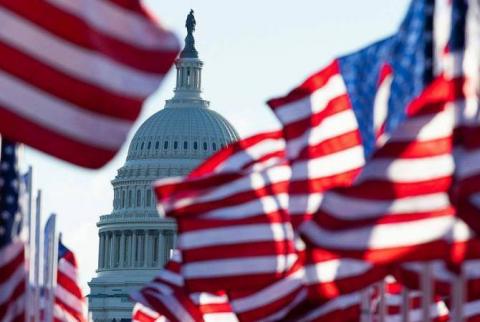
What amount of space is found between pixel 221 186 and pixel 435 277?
3458 mm

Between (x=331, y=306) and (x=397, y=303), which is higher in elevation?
(x=397, y=303)

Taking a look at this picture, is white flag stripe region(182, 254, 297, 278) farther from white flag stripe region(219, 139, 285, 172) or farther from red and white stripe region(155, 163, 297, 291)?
white flag stripe region(219, 139, 285, 172)

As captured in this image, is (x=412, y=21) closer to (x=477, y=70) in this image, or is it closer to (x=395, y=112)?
(x=395, y=112)

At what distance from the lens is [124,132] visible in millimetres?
18297

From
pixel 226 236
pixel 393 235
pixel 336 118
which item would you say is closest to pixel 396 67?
pixel 336 118

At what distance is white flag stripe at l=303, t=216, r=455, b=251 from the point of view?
22312 millimetres

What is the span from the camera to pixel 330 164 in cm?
2916

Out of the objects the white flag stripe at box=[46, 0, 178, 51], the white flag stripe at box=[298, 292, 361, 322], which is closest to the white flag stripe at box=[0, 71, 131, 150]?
the white flag stripe at box=[46, 0, 178, 51]

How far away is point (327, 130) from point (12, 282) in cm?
429

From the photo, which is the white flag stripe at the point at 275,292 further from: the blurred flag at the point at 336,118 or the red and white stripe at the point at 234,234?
the blurred flag at the point at 336,118

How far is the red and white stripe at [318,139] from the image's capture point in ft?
95.5

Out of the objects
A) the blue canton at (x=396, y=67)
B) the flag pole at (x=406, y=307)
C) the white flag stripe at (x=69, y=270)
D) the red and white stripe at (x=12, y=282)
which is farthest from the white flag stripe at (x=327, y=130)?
the white flag stripe at (x=69, y=270)

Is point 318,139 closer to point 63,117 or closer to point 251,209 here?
point 251,209

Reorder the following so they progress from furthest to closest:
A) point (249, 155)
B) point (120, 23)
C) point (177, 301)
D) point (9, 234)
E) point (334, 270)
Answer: point (177, 301) → point (249, 155) → point (334, 270) → point (9, 234) → point (120, 23)
